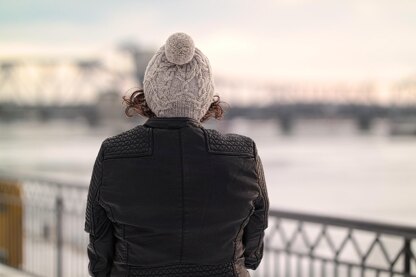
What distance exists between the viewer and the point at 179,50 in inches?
62.8

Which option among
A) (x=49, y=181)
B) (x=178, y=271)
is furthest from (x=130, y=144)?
(x=49, y=181)

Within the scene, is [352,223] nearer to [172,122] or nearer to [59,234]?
[172,122]

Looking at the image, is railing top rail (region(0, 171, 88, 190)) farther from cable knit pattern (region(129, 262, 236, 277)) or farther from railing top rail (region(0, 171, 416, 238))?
cable knit pattern (region(129, 262, 236, 277))

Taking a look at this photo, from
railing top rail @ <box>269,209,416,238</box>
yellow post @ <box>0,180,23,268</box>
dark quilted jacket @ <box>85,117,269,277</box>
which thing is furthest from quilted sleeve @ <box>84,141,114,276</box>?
yellow post @ <box>0,180,23,268</box>

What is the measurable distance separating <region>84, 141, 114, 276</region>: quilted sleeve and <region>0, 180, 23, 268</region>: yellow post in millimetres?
5097

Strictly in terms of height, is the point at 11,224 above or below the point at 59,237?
below

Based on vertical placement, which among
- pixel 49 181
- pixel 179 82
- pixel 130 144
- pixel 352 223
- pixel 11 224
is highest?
pixel 179 82

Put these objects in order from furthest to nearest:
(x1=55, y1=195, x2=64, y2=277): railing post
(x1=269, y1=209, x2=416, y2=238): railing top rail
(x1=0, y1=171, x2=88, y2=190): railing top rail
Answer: (x1=0, y1=171, x2=88, y2=190): railing top rail → (x1=55, y1=195, x2=64, y2=277): railing post → (x1=269, y1=209, x2=416, y2=238): railing top rail

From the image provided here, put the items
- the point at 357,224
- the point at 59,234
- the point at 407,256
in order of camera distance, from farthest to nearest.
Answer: the point at 59,234, the point at 357,224, the point at 407,256

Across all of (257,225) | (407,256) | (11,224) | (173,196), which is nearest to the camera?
(173,196)

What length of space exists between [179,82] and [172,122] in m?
0.12

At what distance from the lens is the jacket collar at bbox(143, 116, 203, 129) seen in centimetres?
156

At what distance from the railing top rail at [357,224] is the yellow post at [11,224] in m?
3.89

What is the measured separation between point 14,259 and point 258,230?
5354 millimetres
